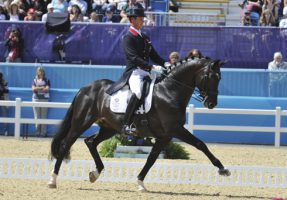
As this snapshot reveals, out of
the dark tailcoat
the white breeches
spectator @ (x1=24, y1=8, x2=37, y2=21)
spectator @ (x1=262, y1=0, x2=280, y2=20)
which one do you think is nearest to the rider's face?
the dark tailcoat

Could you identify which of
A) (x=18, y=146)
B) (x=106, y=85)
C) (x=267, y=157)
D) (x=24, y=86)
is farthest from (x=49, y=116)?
(x=106, y=85)

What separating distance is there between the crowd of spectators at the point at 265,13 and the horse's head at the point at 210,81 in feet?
34.8

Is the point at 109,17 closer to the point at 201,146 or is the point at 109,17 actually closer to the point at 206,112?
the point at 206,112

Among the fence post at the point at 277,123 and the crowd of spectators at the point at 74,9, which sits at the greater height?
the crowd of spectators at the point at 74,9

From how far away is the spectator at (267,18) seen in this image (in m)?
22.9

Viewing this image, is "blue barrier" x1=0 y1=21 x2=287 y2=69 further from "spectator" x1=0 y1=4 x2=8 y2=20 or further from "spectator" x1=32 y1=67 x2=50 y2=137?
"spectator" x1=32 y1=67 x2=50 y2=137

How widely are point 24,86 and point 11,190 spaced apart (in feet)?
34.5

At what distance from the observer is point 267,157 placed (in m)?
17.3

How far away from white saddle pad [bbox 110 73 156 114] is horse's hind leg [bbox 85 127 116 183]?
0.60m

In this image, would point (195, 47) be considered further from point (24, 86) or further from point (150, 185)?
point (150, 185)

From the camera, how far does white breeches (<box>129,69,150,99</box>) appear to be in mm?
12148

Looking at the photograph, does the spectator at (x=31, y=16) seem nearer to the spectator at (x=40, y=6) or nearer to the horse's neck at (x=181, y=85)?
the spectator at (x=40, y=6)

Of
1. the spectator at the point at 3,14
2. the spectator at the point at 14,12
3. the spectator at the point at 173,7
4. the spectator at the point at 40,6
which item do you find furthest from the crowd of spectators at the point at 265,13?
the spectator at the point at 3,14

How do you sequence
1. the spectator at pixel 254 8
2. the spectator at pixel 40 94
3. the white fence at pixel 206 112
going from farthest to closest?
the spectator at pixel 254 8 < the spectator at pixel 40 94 < the white fence at pixel 206 112
